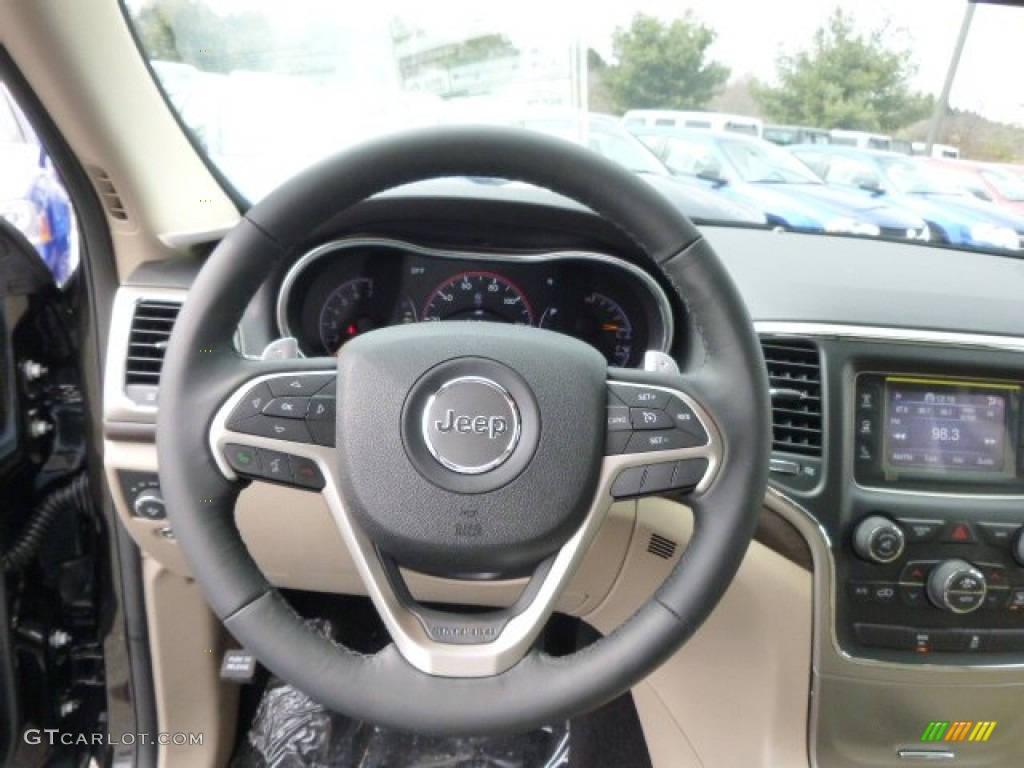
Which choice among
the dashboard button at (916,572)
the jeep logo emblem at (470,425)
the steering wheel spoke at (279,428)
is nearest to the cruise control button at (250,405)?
the steering wheel spoke at (279,428)

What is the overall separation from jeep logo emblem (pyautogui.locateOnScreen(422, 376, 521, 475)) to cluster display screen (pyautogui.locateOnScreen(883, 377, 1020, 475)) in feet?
2.50

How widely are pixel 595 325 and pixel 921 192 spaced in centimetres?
73

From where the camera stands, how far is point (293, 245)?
108 centimetres

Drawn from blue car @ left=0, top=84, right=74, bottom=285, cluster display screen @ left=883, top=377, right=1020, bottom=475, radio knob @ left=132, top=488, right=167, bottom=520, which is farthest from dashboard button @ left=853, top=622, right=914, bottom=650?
blue car @ left=0, top=84, right=74, bottom=285

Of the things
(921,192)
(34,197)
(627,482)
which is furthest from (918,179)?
(34,197)

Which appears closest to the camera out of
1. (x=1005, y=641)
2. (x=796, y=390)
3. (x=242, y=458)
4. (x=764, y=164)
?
(x=242, y=458)

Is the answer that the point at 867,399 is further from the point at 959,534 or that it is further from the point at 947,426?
the point at 959,534

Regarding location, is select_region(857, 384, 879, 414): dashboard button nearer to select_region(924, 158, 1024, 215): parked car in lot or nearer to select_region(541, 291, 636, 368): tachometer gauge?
select_region(541, 291, 636, 368): tachometer gauge

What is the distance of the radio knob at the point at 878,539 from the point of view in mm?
1516

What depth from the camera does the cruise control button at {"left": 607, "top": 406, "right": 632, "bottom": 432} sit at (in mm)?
1104

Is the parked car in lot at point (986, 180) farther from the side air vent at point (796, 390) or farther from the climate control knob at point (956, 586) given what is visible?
the climate control knob at point (956, 586)

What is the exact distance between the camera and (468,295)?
1534 mm

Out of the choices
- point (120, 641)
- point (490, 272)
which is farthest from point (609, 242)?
point (120, 641)

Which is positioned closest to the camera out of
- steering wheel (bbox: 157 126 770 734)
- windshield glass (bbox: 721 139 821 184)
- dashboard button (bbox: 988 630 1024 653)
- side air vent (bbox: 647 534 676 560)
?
steering wheel (bbox: 157 126 770 734)
